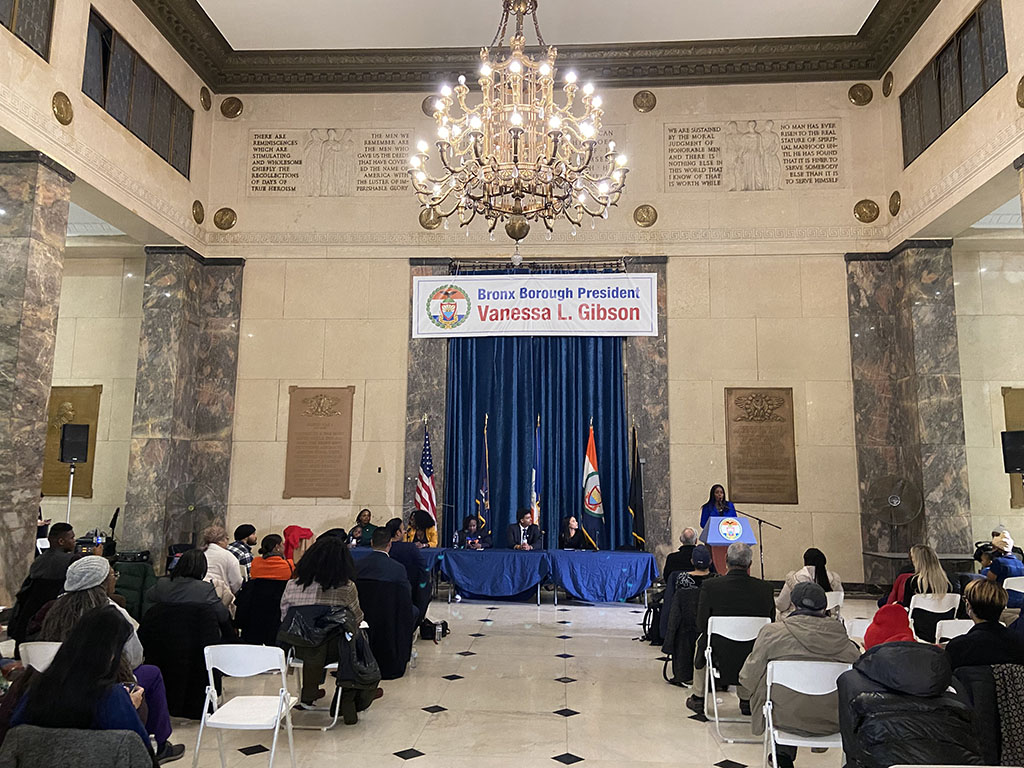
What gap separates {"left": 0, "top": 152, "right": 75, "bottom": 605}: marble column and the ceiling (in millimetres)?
3783

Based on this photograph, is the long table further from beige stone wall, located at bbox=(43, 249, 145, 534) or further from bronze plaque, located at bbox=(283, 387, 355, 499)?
beige stone wall, located at bbox=(43, 249, 145, 534)

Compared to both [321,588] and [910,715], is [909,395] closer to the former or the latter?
[910,715]

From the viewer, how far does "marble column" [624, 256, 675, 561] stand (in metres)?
9.77

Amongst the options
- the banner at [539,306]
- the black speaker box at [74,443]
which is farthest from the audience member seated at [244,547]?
the banner at [539,306]

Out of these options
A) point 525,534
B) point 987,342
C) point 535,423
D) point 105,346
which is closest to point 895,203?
point 987,342

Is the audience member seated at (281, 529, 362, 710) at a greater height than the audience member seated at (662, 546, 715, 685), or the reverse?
the audience member seated at (281, 529, 362, 710)

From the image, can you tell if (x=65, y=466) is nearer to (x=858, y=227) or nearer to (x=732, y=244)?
(x=732, y=244)

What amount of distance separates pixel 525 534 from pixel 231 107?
295 inches

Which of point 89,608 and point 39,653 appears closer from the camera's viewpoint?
point 39,653

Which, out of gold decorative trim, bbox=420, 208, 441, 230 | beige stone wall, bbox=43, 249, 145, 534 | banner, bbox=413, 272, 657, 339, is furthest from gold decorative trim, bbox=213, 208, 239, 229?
banner, bbox=413, 272, 657, 339

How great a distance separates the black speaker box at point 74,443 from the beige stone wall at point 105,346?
1889 mm

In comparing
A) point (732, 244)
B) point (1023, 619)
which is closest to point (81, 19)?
point (732, 244)

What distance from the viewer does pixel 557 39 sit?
10.1m

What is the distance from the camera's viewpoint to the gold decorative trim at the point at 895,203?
9.77 m
